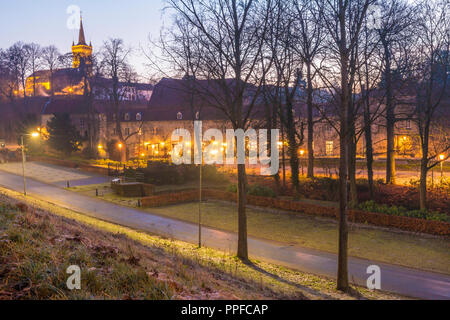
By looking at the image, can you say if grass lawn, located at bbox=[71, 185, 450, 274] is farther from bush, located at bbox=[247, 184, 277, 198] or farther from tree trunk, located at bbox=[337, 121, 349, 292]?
tree trunk, located at bbox=[337, 121, 349, 292]

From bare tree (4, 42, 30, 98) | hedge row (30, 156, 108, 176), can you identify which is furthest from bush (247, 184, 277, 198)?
bare tree (4, 42, 30, 98)

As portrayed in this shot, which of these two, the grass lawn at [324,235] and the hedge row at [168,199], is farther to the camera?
the hedge row at [168,199]

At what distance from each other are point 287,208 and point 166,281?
62.4 ft

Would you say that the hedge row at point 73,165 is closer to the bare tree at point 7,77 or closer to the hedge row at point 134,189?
the hedge row at point 134,189

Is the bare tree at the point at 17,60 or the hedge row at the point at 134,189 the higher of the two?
the bare tree at the point at 17,60

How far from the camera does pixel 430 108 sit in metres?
21.9

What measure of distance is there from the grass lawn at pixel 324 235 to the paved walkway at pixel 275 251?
850 millimetres

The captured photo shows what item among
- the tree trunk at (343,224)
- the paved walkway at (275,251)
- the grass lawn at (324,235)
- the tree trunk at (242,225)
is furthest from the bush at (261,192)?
the tree trunk at (343,224)

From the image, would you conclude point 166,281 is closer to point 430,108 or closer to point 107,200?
point 430,108

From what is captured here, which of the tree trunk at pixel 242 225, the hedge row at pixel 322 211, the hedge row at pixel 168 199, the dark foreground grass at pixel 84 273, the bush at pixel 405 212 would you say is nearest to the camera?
the dark foreground grass at pixel 84 273

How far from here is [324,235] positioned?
20281mm

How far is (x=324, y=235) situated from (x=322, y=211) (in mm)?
3608

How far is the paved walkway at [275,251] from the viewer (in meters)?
13.6

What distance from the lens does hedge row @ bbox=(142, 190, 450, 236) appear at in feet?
64.0
